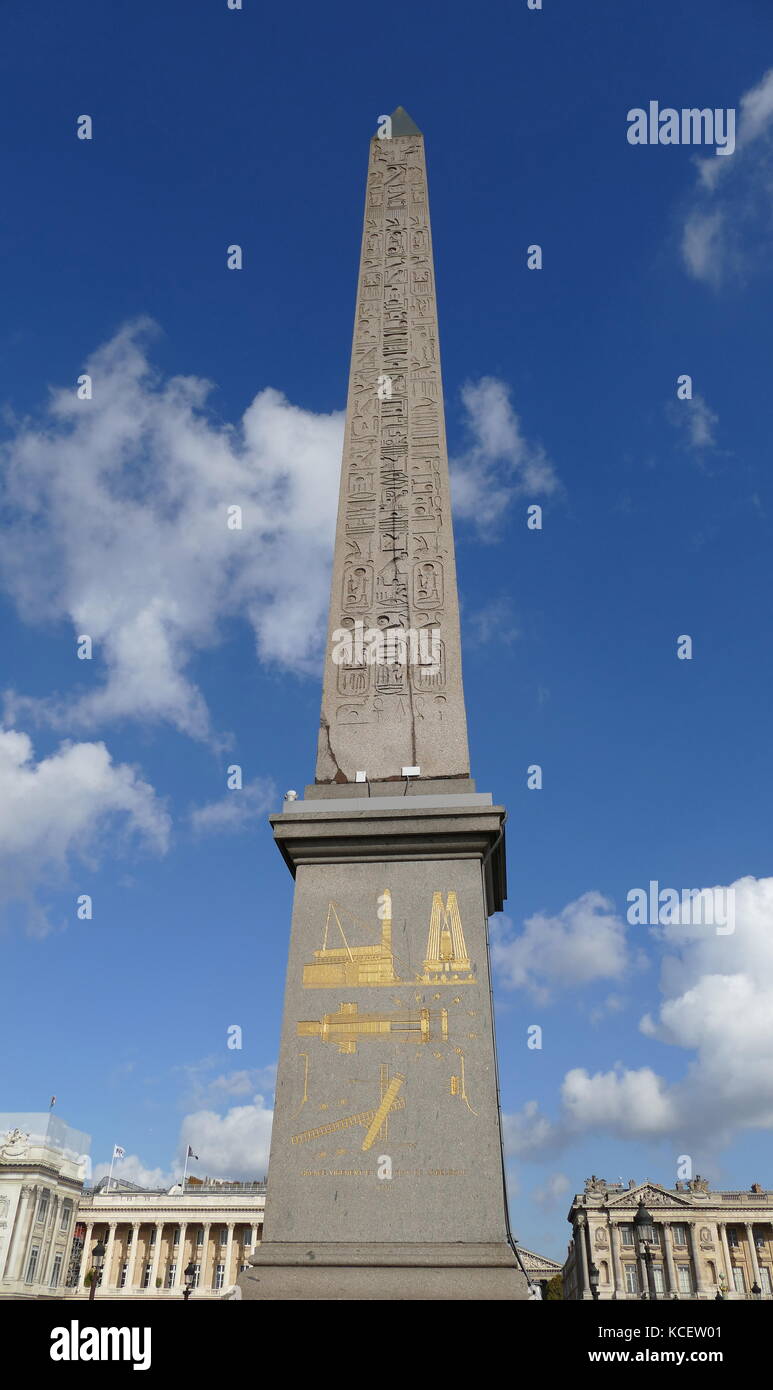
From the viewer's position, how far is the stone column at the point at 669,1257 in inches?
2810

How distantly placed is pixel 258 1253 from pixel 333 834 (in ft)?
8.52

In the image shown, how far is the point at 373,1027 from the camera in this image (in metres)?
6.51

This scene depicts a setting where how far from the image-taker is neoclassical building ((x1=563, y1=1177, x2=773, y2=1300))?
7200cm

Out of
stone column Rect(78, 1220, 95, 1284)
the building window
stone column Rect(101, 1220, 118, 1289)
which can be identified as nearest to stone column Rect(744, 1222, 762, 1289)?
the building window

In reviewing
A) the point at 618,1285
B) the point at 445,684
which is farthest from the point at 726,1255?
the point at 445,684

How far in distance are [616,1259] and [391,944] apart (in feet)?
257

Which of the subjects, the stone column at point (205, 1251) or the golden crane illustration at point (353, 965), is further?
the stone column at point (205, 1251)

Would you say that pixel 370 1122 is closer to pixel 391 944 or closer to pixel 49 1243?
pixel 391 944

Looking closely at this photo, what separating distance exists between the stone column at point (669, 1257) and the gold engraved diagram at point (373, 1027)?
77.4m

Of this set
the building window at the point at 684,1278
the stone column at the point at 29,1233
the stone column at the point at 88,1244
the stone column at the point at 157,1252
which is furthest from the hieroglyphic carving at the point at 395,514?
the stone column at the point at 88,1244

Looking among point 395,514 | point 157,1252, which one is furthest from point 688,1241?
point 395,514

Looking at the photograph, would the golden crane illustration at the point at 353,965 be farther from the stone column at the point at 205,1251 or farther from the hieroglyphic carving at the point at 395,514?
the stone column at the point at 205,1251

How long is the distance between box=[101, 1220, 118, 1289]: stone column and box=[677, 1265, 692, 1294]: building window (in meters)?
41.1
